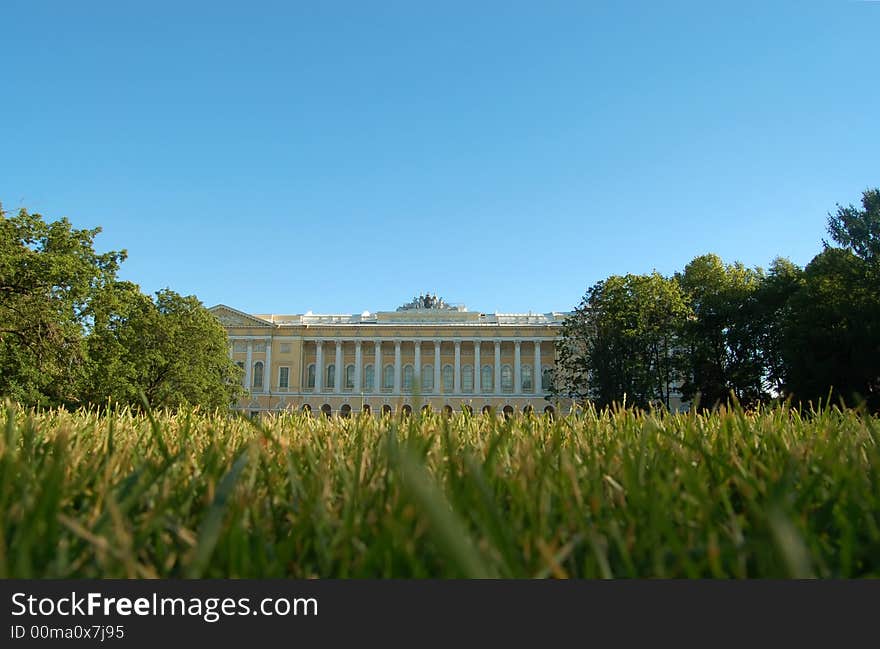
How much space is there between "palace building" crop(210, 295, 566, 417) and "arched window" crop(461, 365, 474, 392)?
0.12 m

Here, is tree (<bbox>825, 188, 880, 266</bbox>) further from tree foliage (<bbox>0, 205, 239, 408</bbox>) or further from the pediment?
the pediment

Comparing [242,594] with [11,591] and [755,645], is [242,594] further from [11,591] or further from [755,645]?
[755,645]

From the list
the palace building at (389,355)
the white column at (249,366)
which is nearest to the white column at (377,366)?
the palace building at (389,355)

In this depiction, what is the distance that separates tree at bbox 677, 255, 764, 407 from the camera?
3947 cm

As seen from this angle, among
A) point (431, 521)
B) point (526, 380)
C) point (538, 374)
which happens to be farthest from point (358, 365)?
point (431, 521)

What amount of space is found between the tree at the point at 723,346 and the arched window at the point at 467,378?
35.5 metres

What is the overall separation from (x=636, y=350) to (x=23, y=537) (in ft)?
129

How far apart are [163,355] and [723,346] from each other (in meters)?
34.4

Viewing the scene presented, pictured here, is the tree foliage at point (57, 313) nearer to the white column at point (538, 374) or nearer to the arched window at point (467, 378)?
the arched window at point (467, 378)

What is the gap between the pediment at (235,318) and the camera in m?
74.5

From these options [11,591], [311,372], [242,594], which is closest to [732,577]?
[242,594]

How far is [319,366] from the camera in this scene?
7600 cm

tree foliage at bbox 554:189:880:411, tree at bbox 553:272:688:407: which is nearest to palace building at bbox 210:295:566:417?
tree foliage at bbox 554:189:880:411

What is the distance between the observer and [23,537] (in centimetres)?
105
